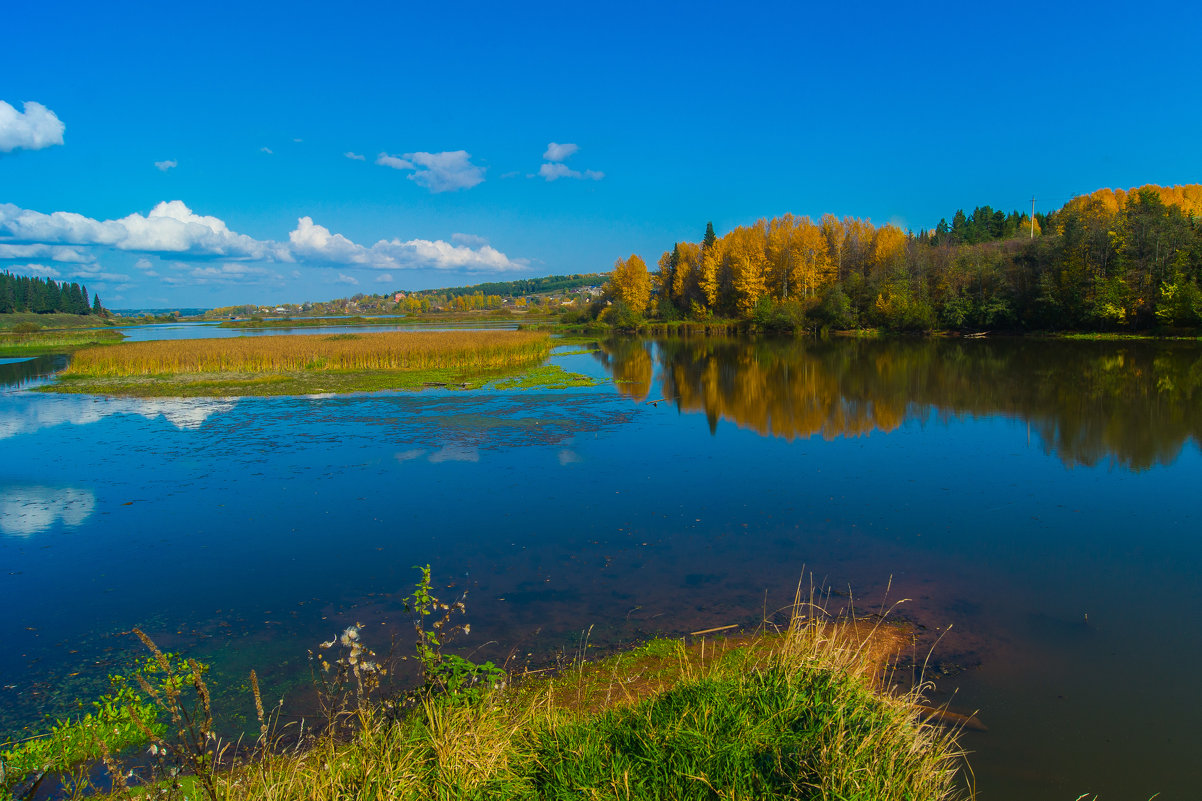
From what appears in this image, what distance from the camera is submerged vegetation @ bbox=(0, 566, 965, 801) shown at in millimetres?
3359

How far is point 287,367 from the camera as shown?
101ft

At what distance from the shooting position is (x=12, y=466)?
13.6 meters

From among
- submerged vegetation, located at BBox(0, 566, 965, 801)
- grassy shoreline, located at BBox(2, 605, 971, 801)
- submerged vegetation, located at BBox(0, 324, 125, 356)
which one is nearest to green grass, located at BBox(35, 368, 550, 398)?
submerged vegetation, located at BBox(0, 566, 965, 801)

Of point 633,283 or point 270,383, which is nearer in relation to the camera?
point 270,383

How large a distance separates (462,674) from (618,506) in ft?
20.4

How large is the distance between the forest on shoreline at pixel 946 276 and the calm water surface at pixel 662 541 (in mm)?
25878

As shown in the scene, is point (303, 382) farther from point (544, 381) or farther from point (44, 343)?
point (44, 343)

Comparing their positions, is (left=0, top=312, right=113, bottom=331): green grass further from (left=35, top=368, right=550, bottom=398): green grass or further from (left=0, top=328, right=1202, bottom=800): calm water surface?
(left=0, top=328, right=1202, bottom=800): calm water surface

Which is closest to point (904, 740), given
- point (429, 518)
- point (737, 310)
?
point (429, 518)

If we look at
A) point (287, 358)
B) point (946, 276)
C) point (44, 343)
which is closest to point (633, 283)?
point (946, 276)

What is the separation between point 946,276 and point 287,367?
46295 millimetres

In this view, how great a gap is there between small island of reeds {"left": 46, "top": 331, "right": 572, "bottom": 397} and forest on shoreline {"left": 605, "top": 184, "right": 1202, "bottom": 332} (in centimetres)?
3056

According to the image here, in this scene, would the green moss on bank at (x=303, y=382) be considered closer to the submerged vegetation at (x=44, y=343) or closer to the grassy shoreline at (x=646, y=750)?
the grassy shoreline at (x=646, y=750)

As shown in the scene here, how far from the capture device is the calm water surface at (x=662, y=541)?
5.45 meters
